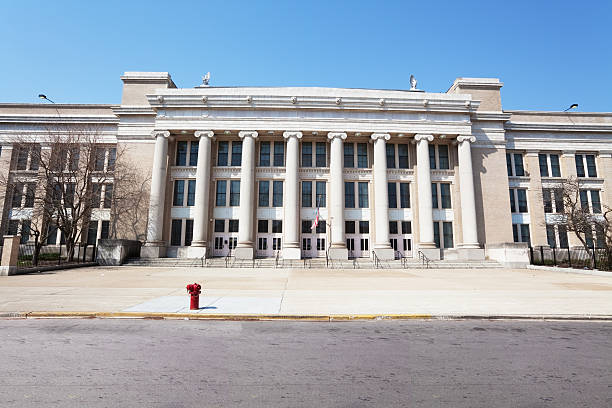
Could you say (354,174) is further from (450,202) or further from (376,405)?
(376,405)

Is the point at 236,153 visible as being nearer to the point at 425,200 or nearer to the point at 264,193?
the point at 264,193

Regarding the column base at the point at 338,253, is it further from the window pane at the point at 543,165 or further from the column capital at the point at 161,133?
the window pane at the point at 543,165

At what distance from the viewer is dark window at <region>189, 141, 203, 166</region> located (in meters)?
38.4

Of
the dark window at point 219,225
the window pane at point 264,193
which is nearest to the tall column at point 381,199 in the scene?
the window pane at point 264,193

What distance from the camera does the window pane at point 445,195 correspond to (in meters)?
38.4

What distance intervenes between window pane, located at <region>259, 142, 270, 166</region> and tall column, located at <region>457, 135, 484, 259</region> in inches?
823

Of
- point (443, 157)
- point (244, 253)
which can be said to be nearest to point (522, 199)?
point (443, 157)

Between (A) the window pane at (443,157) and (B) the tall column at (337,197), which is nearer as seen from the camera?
(B) the tall column at (337,197)

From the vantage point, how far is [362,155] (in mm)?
39156

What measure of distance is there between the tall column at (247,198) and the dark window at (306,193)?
5567mm

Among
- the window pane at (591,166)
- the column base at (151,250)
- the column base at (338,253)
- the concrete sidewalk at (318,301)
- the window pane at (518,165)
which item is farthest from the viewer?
the window pane at (591,166)

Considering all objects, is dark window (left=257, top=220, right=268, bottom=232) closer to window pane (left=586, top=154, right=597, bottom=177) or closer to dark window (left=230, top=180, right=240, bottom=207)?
dark window (left=230, top=180, right=240, bottom=207)

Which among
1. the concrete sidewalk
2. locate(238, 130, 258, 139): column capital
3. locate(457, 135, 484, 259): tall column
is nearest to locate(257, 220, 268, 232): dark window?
locate(238, 130, 258, 139): column capital

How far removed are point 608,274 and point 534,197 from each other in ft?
72.8
